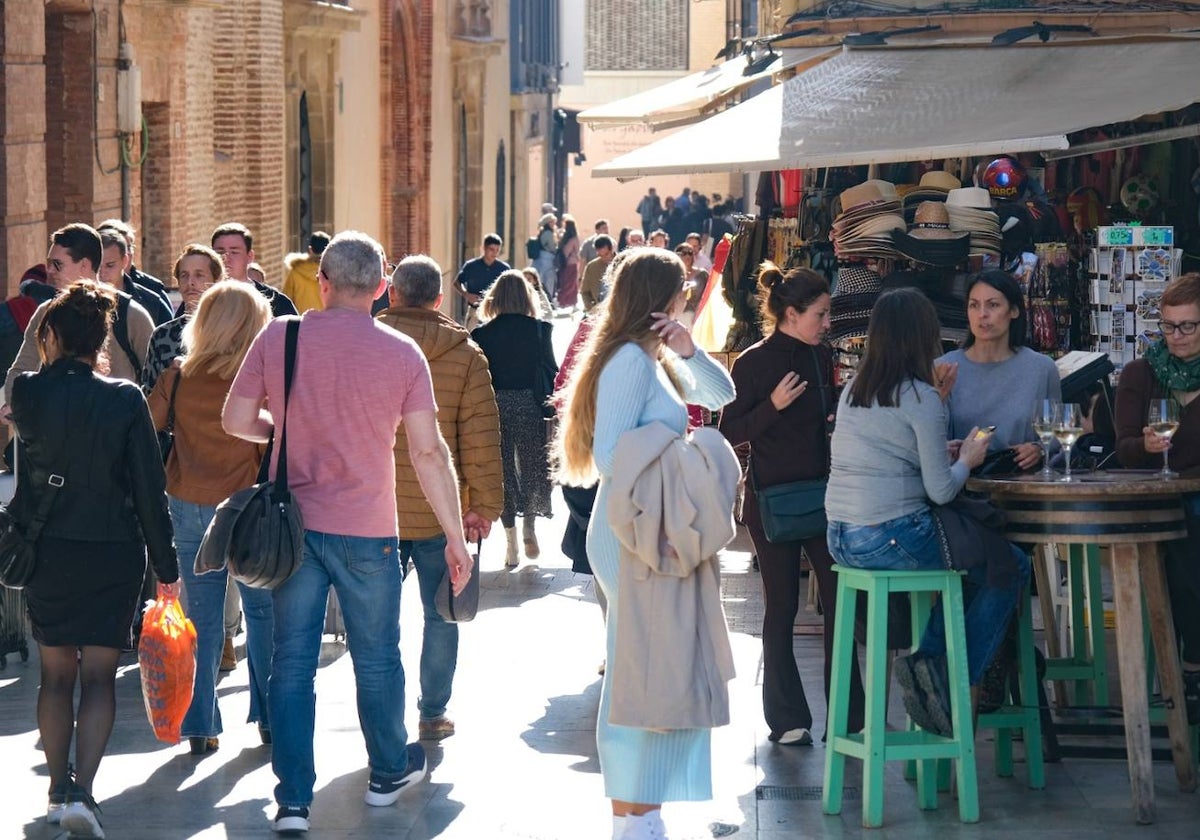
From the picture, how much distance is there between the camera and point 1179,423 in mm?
7082

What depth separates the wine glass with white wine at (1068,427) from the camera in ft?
21.7

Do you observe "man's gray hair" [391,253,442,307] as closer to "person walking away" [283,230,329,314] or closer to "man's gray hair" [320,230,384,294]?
"man's gray hair" [320,230,384,294]

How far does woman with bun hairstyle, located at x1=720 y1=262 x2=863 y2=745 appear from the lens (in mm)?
7527

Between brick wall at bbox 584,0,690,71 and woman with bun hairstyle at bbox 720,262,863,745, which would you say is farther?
brick wall at bbox 584,0,690,71

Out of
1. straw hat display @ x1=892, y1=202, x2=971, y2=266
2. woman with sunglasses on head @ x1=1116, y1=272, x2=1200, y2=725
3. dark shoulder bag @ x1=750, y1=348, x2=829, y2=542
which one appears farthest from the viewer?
straw hat display @ x1=892, y1=202, x2=971, y2=266

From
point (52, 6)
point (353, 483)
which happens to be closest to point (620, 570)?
point (353, 483)

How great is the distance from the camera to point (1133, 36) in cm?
1141

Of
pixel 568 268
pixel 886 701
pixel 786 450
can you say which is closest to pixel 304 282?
pixel 786 450

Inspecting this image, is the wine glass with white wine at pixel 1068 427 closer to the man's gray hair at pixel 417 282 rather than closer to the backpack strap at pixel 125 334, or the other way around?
the man's gray hair at pixel 417 282

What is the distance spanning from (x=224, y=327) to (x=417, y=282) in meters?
0.71

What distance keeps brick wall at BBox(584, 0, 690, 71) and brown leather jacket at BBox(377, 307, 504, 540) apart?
190 ft

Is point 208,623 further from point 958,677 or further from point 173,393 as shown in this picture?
point 958,677

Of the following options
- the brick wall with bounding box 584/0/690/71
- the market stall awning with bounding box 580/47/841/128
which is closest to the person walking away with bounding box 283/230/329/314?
the market stall awning with bounding box 580/47/841/128

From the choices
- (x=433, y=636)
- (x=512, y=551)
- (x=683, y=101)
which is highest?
(x=683, y=101)
